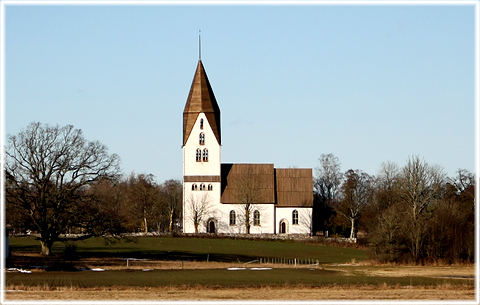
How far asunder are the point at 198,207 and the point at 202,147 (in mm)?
7434

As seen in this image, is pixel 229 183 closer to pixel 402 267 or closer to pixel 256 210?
pixel 256 210

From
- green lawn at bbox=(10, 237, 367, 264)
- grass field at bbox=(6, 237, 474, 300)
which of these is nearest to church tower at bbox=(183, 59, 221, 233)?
→ green lawn at bbox=(10, 237, 367, 264)

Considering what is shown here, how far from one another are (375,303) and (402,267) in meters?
23.5

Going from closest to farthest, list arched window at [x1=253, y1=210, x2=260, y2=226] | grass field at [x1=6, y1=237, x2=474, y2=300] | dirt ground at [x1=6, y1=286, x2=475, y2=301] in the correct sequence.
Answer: dirt ground at [x1=6, y1=286, x2=475, y2=301] < grass field at [x1=6, y1=237, x2=474, y2=300] < arched window at [x1=253, y1=210, x2=260, y2=226]

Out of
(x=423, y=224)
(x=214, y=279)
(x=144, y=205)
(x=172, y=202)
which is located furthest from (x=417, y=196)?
(x=172, y=202)

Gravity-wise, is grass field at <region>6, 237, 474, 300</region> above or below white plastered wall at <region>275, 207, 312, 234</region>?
below

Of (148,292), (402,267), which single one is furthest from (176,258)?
(148,292)

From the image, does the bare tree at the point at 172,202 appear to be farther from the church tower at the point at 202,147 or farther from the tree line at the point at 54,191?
the tree line at the point at 54,191

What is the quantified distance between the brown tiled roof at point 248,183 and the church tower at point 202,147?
1.57m

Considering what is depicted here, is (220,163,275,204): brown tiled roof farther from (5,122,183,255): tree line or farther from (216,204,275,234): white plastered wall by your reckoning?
(5,122,183,255): tree line

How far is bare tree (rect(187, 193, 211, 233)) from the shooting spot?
9656 centimetres

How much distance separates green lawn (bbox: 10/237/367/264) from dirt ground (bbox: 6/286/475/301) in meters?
24.0

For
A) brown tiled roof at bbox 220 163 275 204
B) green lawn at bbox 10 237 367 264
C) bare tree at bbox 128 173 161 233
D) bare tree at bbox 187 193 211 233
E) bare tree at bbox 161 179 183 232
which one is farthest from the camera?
bare tree at bbox 161 179 183 232

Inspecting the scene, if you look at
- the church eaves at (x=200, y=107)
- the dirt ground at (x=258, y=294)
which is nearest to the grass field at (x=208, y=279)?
the dirt ground at (x=258, y=294)
